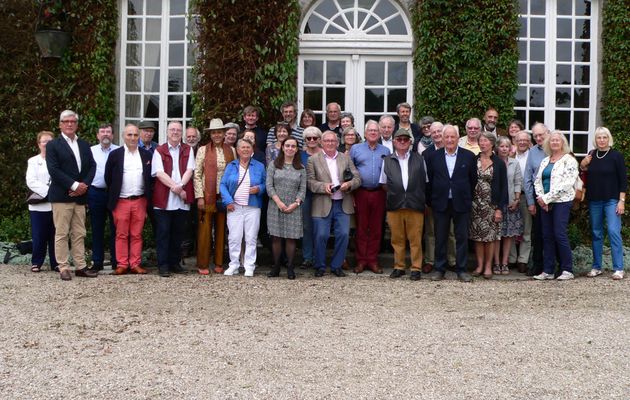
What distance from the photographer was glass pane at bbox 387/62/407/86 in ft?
34.8

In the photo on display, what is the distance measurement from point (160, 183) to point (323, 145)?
1840 millimetres

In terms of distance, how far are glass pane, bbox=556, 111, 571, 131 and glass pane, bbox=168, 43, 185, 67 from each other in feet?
18.5

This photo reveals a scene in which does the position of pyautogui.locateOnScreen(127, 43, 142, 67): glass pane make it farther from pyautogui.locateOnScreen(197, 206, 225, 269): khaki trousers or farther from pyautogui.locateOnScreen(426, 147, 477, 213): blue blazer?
pyautogui.locateOnScreen(426, 147, 477, 213): blue blazer

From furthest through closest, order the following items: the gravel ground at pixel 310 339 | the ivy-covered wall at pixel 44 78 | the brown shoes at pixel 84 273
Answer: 1. the ivy-covered wall at pixel 44 78
2. the brown shoes at pixel 84 273
3. the gravel ground at pixel 310 339

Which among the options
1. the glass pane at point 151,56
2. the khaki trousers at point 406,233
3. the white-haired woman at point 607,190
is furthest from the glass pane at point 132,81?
the white-haired woman at point 607,190

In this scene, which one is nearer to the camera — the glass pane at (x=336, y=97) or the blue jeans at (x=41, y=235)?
the blue jeans at (x=41, y=235)

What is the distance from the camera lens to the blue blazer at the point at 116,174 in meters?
7.73

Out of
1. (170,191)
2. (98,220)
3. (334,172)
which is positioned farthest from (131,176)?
(334,172)

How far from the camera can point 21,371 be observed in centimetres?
443

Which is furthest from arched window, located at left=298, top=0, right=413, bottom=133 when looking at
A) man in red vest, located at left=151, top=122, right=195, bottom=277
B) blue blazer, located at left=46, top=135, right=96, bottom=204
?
blue blazer, located at left=46, top=135, right=96, bottom=204

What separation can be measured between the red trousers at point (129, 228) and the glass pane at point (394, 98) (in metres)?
4.23

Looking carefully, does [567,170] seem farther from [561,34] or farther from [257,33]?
[257,33]

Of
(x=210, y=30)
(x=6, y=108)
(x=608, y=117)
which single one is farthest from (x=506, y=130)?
(x=6, y=108)

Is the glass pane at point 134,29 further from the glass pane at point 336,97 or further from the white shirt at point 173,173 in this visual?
the white shirt at point 173,173
